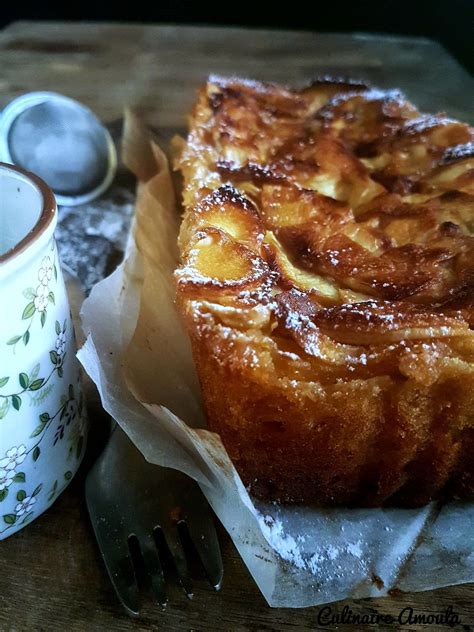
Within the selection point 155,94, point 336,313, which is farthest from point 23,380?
point 155,94

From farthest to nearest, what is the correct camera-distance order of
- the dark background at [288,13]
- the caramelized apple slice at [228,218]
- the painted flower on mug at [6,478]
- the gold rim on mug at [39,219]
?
the dark background at [288,13], the caramelized apple slice at [228,218], the painted flower on mug at [6,478], the gold rim on mug at [39,219]

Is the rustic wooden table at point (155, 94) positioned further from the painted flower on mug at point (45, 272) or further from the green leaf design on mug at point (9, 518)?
Result: the painted flower on mug at point (45, 272)

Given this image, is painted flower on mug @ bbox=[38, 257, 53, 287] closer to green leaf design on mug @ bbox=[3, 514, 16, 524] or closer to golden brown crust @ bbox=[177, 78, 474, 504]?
golden brown crust @ bbox=[177, 78, 474, 504]

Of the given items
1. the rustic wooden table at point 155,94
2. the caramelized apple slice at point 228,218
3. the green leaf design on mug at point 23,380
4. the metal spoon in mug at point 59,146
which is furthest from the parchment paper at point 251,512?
the metal spoon in mug at point 59,146

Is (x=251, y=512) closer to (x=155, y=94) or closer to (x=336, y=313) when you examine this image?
(x=336, y=313)

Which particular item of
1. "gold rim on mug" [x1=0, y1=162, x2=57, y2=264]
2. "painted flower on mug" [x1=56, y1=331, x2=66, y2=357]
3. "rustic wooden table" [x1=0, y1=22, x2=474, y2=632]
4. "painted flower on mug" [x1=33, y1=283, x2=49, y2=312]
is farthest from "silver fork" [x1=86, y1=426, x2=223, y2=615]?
"gold rim on mug" [x1=0, y1=162, x2=57, y2=264]

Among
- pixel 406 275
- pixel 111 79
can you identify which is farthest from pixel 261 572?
pixel 111 79
